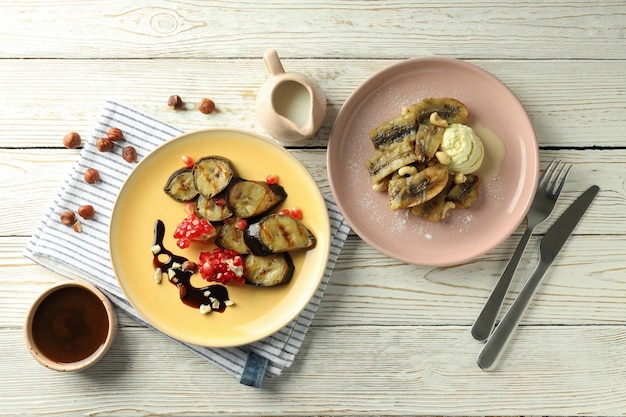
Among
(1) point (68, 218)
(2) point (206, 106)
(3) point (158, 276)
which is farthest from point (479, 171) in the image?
(1) point (68, 218)

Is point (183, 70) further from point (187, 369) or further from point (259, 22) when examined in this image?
point (187, 369)

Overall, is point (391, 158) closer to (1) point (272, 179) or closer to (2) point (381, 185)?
(2) point (381, 185)

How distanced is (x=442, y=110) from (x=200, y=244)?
2.65 feet

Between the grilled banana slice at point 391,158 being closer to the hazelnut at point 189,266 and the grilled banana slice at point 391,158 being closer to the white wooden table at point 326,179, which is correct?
the white wooden table at point 326,179

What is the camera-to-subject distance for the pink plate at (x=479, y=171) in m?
1.75

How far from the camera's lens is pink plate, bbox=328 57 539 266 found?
5.73 feet

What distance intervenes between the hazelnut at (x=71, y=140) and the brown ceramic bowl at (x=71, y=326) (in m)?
0.43

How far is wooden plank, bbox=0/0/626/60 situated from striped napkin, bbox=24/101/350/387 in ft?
0.82

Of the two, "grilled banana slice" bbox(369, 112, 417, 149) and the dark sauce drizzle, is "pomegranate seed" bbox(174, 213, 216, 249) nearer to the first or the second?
the dark sauce drizzle

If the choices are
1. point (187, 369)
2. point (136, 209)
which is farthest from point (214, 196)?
point (187, 369)

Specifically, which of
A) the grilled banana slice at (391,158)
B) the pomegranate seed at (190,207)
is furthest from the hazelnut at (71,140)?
the grilled banana slice at (391,158)

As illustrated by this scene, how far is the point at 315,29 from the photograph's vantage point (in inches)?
72.8

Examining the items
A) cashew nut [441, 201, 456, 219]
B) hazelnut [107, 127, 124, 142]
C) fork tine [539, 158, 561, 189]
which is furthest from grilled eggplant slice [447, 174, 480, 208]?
hazelnut [107, 127, 124, 142]

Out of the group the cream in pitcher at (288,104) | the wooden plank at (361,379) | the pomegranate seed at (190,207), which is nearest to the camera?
the cream in pitcher at (288,104)
